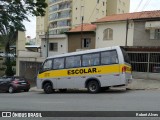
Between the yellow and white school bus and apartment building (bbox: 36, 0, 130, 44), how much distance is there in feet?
154

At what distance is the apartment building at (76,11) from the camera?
7644cm

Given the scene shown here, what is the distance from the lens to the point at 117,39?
34.9 meters

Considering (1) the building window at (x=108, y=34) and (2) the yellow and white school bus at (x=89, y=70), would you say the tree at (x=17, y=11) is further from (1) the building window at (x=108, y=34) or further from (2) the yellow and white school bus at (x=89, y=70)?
(2) the yellow and white school bus at (x=89, y=70)

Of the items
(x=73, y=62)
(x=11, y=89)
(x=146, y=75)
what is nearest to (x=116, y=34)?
(x=146, y=75)

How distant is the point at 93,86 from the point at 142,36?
43.9ft

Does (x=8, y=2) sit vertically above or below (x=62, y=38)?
above

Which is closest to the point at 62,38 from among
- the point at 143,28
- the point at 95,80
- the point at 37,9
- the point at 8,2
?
the point at 37,9

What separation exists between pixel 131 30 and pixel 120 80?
1478cm

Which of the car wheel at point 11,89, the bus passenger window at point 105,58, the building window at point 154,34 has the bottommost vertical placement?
the car wheel at point 11,89

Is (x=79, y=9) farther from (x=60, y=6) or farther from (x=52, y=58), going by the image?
(x=52, y=58)

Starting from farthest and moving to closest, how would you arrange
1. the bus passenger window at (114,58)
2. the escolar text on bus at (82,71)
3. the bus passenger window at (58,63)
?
the bus passenger window at (58,63) → the escolar text on bus at (82,71) → the bus passenger window at (114,58)

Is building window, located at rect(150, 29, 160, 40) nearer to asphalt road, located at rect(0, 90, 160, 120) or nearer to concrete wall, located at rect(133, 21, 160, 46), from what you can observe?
concrete wall, located at rect(133, 21, 160, 46)

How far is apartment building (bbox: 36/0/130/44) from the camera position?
251 feet

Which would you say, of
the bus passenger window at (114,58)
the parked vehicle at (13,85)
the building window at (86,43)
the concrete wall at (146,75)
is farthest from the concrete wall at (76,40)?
the bus passenger window at (114,58)
